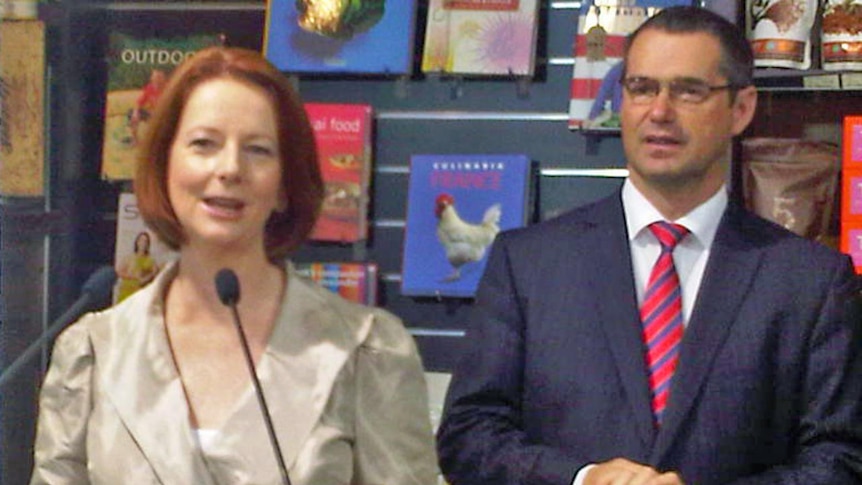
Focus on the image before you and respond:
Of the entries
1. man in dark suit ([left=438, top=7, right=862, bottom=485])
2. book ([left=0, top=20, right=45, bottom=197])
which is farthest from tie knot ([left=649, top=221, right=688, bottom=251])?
book ([left=0, top=20, right=45, bottom=197])

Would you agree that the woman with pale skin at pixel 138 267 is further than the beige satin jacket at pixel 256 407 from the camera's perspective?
Yes

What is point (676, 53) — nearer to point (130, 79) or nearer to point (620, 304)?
point (620, 304)

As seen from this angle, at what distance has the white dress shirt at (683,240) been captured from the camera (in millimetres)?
2015

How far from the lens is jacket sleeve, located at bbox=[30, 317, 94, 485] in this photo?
150 cm

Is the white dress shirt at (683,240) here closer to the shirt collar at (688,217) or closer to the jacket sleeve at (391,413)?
the shirt collar at (688,217)

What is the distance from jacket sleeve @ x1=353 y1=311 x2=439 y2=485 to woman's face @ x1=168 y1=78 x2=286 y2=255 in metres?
0.19

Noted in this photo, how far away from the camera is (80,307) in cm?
276

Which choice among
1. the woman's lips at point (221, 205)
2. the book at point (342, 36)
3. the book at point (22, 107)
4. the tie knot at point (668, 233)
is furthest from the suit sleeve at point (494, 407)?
the book at point (22, 107)

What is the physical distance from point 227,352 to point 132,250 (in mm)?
1338

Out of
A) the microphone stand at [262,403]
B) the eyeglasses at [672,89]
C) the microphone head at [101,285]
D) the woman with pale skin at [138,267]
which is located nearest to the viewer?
the microphone stand at [262,403]

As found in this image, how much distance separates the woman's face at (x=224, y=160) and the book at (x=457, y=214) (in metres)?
1.19

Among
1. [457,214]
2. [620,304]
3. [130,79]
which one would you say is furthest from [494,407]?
[130,79]

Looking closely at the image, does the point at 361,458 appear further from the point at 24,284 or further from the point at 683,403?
the point at 24,284

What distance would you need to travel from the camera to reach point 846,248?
2521 millimetres
